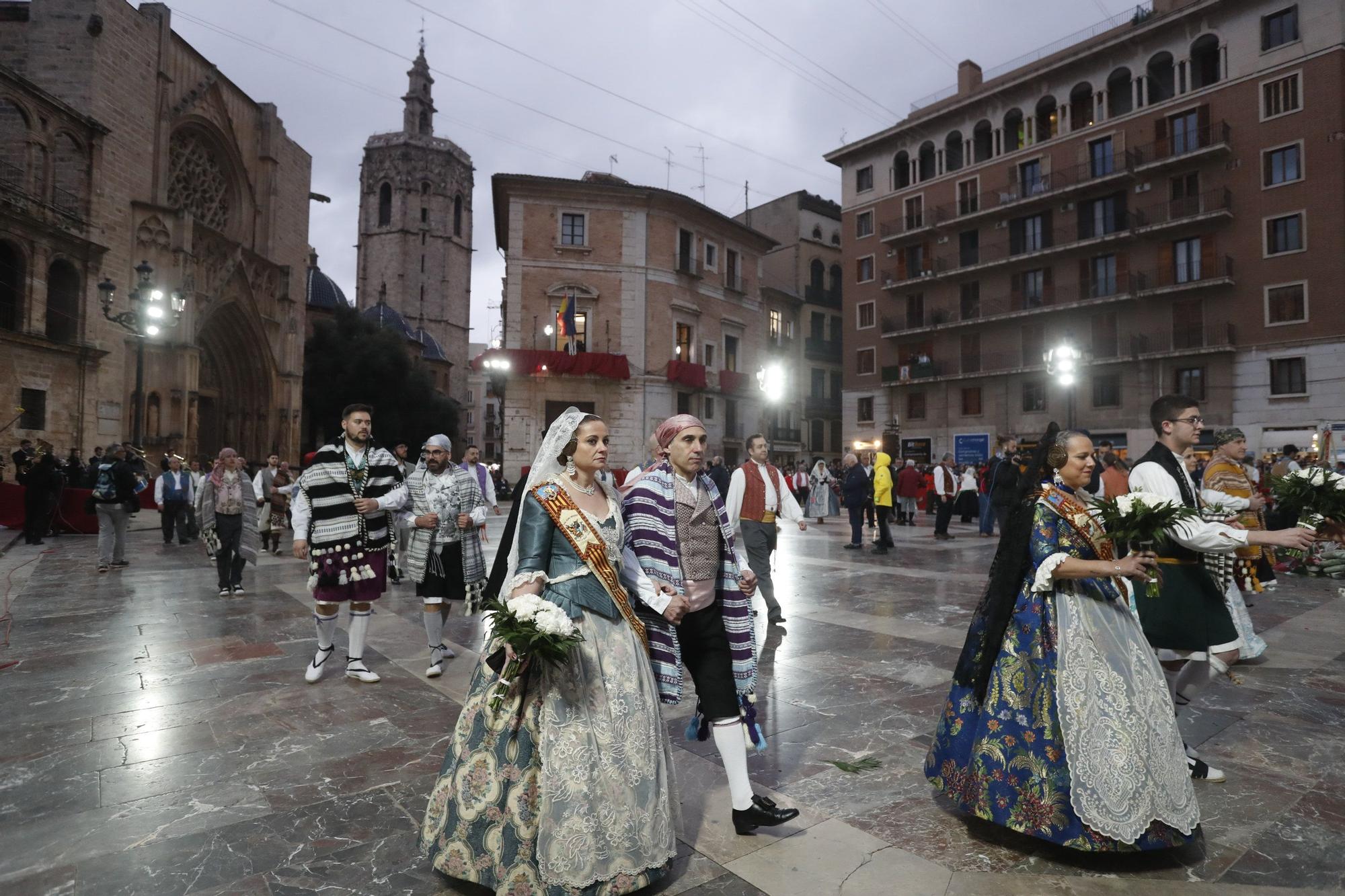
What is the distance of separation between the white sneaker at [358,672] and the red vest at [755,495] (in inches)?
149

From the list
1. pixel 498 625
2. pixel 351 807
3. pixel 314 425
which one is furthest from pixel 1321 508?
pixel 314 425

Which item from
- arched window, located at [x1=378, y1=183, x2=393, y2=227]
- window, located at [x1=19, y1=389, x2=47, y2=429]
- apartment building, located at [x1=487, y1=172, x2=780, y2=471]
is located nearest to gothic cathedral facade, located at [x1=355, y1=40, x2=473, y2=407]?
arched window, located at [x1=378, y1=183, x2=393, y2=227]

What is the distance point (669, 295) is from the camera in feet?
113

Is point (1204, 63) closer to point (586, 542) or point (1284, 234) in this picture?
point (1284, 234)

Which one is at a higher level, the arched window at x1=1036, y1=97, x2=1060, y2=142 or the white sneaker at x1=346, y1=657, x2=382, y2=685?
the arched window at x1=1036, y1=97, x2=1060, y2=142

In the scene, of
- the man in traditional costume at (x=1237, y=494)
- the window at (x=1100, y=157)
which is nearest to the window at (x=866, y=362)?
the window at (x=1100, y=157)

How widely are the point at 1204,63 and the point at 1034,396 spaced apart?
1366 centimetres

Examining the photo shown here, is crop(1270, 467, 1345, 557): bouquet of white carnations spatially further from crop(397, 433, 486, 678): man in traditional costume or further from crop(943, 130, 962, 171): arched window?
crop(943, 130, 962, 171): arched window

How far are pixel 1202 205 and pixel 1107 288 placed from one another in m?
4.16

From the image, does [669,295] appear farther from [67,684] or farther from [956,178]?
[67,684]

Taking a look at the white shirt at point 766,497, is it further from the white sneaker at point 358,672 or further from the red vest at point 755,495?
the white sneaker at point 358,672

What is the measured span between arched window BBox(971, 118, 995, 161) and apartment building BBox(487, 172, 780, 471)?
40.5 feet

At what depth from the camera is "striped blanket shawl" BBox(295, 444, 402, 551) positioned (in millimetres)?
5426

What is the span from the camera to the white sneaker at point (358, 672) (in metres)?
5.43
